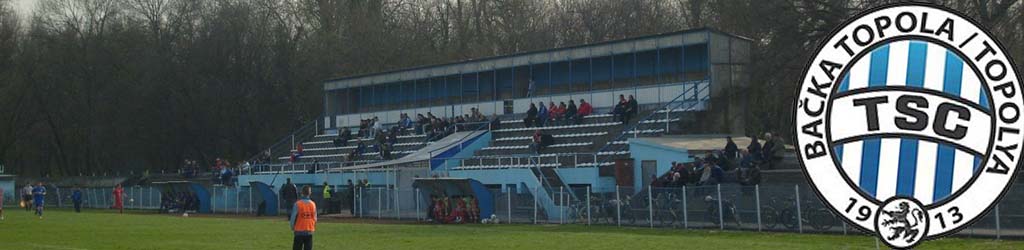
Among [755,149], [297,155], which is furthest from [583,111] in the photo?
[755,149]

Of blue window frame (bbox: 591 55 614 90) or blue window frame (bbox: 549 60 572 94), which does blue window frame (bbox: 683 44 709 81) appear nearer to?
blue window frame (bbox: 591 55 614 90)

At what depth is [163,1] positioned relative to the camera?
293 feet

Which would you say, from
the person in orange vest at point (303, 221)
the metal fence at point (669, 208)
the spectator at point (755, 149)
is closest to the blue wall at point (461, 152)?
the metal fence at point (669, 208)

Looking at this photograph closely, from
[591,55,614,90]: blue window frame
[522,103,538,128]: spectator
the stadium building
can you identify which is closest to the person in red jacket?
the stadium building

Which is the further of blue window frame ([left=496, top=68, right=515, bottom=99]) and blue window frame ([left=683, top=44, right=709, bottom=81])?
blue window frame ([left=496, top=68, right=515, bottom=99])

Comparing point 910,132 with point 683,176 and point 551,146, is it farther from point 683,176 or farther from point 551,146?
point 551,146

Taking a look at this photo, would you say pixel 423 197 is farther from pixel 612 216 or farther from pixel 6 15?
pixel 6 15

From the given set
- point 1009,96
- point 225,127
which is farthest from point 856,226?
point 225,127

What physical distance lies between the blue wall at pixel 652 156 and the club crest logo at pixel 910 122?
37.5 m

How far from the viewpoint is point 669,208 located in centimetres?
3544

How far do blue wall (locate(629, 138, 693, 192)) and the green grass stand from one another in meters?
5.67

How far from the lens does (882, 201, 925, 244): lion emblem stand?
4.39 metres

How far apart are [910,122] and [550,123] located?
51.4 metres

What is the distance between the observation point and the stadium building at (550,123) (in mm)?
45562
